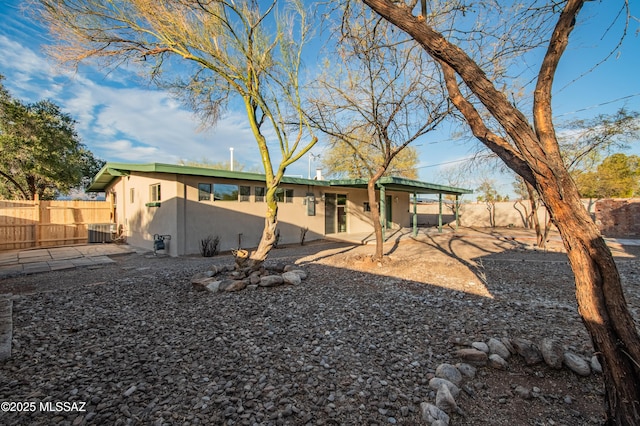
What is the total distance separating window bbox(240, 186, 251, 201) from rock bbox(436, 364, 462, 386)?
9013 mm

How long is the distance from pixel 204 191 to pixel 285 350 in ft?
25.3

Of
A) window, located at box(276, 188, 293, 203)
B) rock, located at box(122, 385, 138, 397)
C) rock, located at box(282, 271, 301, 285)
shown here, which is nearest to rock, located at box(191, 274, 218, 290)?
rock, located at box(282, 271, 301, 285)

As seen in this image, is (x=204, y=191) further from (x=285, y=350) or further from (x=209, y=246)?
(x=285, y=350)

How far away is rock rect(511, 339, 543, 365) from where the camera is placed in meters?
2.47

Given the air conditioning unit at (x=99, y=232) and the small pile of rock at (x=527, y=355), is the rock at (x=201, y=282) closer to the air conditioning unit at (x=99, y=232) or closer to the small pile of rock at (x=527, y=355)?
the small pile of rock at (x=527, y=355)

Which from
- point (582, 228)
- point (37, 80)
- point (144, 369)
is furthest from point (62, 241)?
point (582, 228)

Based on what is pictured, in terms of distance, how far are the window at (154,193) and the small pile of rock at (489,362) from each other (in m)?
9.69

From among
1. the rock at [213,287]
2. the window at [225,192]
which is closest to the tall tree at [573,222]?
Answer: the rock at [213,287]

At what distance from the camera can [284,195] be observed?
11.6 metres

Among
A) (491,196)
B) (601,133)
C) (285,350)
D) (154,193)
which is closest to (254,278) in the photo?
(285,350)

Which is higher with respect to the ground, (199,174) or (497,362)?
(199,174)

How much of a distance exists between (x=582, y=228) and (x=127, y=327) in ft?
14.5

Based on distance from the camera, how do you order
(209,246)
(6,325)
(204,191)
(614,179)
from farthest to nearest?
(614,179) → (204,191) → (209,246) → (6,325)

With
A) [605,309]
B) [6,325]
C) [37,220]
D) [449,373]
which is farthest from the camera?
[37,220]
